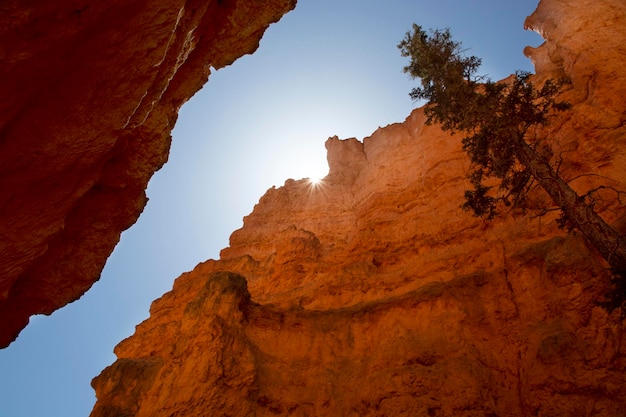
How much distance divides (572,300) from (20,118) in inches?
584

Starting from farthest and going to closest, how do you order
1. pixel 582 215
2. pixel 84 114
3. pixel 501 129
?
pixel 501 129 < pixel 582 215 < pixel 84 114

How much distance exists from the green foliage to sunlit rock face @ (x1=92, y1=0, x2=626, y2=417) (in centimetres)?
273

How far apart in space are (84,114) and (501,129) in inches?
476

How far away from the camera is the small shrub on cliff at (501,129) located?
32.3 ft

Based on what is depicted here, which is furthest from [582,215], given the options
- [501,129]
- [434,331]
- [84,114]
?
[84,114]

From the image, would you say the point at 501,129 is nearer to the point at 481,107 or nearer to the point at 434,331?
the point at 481,107

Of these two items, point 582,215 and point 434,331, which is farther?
point 434,331

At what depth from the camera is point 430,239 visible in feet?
70.9

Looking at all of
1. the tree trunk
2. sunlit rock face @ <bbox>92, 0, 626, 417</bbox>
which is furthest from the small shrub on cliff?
sunlit rock face @ <bbox>92, 0, 626, 417</bbox>

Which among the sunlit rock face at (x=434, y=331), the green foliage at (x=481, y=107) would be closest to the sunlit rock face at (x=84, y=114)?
the sunlit rock face at (x=434, y=331)

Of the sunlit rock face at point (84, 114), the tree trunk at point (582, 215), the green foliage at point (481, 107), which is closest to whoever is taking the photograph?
the sunlit rock face at point (84, 114)

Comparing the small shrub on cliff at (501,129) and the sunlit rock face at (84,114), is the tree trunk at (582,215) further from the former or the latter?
the sunlit rock face at (84,114)

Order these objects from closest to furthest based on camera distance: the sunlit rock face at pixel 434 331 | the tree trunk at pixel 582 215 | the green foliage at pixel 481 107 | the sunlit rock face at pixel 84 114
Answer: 1. the sunlit rock face at pixel 84 114
2. the tree trunk at pixel 582 215
3. the sunlit rock face at pixel 434 331
4. the green foliage at pixel 481 107

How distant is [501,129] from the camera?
12.5 meters
